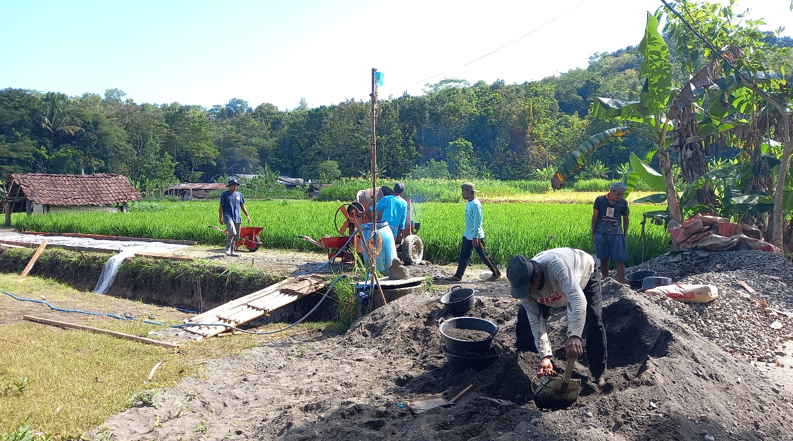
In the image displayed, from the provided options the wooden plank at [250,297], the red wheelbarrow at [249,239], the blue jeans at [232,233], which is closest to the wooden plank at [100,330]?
the wooden plank at [250,297]

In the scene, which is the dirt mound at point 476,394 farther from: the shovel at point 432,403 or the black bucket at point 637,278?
the black bucket at point 637,278

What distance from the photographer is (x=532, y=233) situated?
37.4ft

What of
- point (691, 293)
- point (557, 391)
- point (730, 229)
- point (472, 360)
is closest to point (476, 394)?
point (472, 360)

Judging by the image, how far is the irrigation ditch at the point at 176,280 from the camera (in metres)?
8.71

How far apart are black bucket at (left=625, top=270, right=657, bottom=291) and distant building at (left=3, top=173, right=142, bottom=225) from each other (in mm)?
21923

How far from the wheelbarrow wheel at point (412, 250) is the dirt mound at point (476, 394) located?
3.50 meters

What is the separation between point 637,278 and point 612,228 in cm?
83

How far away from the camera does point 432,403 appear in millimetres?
4379

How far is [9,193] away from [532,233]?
2191cm

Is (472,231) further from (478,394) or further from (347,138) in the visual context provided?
(347,138)

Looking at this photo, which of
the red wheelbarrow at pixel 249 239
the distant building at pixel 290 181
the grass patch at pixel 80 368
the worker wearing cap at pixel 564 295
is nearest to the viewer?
the worker wearing cap at pixel 564 295

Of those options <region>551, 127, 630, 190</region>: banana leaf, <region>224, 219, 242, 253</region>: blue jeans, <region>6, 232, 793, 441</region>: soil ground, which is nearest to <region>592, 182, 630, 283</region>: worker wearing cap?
<region>551, 127, 630, 190</region>: banana leaf

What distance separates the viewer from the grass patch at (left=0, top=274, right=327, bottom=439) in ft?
14.7

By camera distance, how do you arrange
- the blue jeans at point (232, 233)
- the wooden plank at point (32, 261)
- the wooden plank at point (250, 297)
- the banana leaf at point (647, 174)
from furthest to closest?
1. the wooden plank at point (32, 261)
2. the blue jeans at point (232, 233)
3. the banana leaf at point (647, 174)
4. the wooden plank at point (250, 297)
